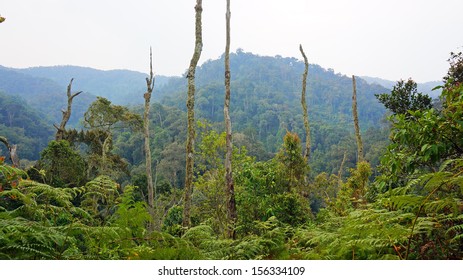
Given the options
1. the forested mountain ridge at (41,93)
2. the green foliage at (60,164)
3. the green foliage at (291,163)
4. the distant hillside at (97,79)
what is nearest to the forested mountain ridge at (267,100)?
the forested mountain ridge at (41,93)

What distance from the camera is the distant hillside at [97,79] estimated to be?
133750 mm

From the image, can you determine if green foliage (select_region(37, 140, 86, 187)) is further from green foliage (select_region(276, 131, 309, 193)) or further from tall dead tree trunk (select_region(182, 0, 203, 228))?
green foliage (select_region(276, 131, 309, 193))

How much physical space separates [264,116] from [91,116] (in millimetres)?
49578

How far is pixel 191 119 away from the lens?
8.69 meters

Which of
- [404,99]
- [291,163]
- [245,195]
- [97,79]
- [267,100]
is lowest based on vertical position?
[245,195]

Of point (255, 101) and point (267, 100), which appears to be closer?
point (255, 101)

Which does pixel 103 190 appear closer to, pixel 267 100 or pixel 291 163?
pixel 291 163

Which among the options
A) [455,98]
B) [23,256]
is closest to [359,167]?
[455,98]

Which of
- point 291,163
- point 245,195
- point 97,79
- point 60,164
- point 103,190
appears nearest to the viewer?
point 103,190

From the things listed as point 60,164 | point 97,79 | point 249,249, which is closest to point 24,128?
point 60,164

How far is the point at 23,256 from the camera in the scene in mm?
2553

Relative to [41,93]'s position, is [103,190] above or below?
below

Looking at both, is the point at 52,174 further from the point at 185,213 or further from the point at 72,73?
the point at 72,73

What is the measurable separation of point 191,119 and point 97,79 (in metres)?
150
